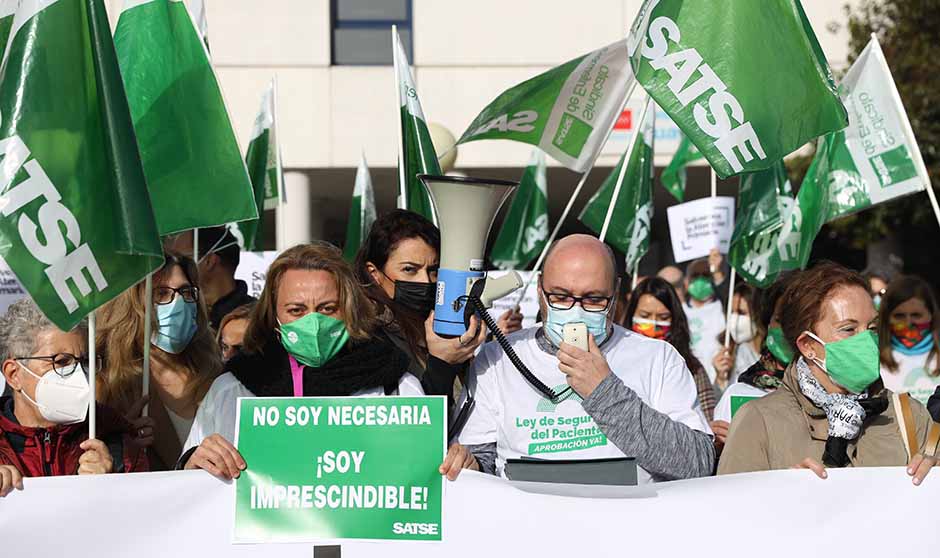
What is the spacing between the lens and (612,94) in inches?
227

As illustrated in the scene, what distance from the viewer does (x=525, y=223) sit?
10836mm

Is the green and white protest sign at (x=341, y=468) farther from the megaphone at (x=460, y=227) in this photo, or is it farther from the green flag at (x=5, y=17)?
the green flag at (x=5, y=17)

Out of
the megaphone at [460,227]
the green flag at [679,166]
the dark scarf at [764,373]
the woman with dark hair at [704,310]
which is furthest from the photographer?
the green flag at [679,166]

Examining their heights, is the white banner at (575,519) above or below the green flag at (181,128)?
below

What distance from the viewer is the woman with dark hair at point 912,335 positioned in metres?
6.29

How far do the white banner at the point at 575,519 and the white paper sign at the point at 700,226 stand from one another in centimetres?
699

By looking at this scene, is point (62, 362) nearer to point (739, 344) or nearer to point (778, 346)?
point (778, 346)

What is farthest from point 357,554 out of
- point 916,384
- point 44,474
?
point 916,384

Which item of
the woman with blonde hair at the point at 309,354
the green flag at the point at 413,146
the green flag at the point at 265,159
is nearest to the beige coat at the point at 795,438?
the woman with blonde hair at the point at 309,354

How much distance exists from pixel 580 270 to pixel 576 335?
207 millimetres

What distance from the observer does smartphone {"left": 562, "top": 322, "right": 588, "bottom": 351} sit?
3496 mm

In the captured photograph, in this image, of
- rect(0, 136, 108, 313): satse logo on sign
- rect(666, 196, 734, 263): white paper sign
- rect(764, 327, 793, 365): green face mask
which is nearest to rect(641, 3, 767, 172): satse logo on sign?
rect(764, 327, 793, 365): green face mask

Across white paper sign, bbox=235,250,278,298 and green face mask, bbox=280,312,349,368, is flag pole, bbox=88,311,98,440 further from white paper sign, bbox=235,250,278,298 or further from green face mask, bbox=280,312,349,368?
white paper sign, bbox=235,250,278,298

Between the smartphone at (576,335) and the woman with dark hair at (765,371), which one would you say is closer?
the smartphone at (576,335)
